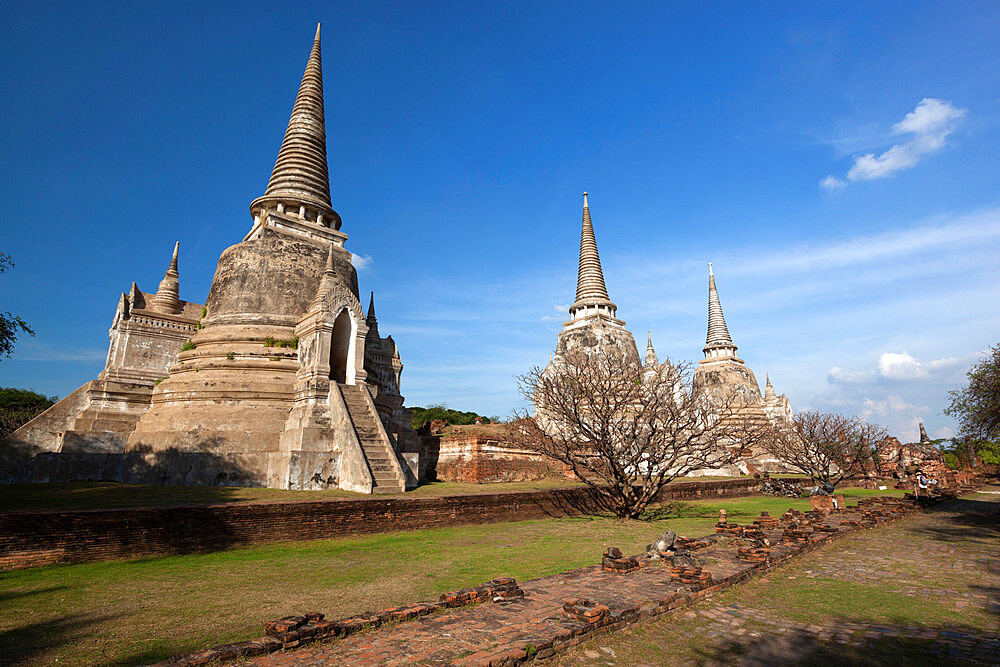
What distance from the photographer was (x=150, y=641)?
453 centimetres

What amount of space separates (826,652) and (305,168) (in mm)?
22226

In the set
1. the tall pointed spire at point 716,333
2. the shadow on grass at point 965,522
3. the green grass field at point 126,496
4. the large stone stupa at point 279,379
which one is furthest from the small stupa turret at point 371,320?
the tall pointed spire at point 716,333

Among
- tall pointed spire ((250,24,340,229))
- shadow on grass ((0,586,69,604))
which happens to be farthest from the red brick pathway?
tall pointed spire ((250,24,340,229))

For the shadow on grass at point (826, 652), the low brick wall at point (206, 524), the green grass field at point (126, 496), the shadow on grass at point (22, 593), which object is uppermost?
the green grass field at point (126, 496)

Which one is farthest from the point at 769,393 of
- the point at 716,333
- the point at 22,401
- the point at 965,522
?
the point at 22,401

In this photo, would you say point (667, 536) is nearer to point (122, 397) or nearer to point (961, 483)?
point (122, 397)

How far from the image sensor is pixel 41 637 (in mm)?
4594

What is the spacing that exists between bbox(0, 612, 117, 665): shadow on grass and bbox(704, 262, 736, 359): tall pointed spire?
48.0 m

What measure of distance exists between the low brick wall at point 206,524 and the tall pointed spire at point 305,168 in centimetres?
1402

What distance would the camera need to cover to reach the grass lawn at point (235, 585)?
459 cm

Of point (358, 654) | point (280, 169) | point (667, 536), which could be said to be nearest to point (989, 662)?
point (667, 536)

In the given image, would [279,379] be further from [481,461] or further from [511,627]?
[511,627]

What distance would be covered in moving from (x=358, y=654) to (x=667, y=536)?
5296mm

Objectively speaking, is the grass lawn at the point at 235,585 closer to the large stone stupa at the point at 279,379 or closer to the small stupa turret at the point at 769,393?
the large stone stupa at the point at 279,379
